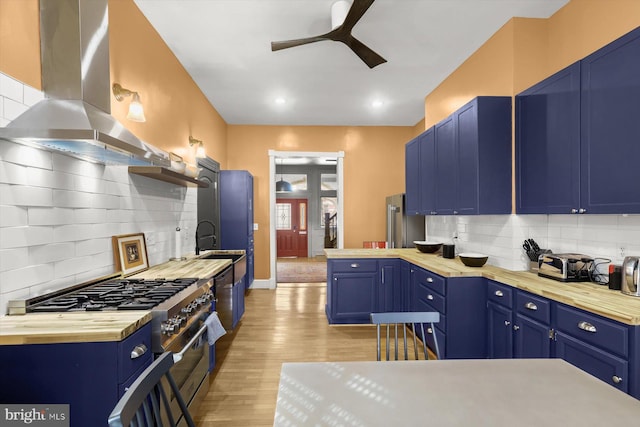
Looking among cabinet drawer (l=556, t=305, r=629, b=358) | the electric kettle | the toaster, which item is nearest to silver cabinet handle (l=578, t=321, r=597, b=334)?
cabinet drawer (l=556, t=305, r=629, b=358)

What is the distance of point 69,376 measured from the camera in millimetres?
1357

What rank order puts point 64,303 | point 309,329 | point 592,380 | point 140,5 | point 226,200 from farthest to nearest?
point 226,200, point 309,329, point 140,5, point 64,303, point 592,380

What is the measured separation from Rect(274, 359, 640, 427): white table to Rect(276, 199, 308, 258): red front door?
955cm

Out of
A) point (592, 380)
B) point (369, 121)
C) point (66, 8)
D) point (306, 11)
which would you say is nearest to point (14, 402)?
point (66, 8)

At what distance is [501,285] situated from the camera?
258cm

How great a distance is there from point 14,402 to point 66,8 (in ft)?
6.64

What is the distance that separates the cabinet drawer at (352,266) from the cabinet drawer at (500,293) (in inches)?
59.5

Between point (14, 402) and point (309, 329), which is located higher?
point (14, 402)

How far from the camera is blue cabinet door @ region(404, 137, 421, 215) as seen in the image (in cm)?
438

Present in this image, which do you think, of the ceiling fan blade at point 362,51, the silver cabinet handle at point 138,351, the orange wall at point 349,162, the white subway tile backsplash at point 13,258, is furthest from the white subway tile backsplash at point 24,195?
the orange wall at point 349,162

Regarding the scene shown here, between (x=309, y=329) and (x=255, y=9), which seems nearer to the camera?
(x=255, y=9)

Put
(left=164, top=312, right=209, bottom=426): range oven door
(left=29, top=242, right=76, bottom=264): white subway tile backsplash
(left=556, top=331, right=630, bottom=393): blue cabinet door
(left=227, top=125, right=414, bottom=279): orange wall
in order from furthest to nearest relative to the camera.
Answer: (left=227, top=125, right=414, bottom=279): orange wall < (left=164, top=312, right=209, bottom=426): range oven door < (left=29, top=242, right=76, bottom=264): white subway tile backsplash < (left=556, top=331, right=630, bottom=393): blue cabinet door

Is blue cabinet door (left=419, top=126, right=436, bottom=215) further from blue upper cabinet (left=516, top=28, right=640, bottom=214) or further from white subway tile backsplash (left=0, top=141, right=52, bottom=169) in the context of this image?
white subway tile backsplash (left=0, top=141, right=52, bottom=169)

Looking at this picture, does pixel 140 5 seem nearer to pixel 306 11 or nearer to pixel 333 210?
pixel 306 11
